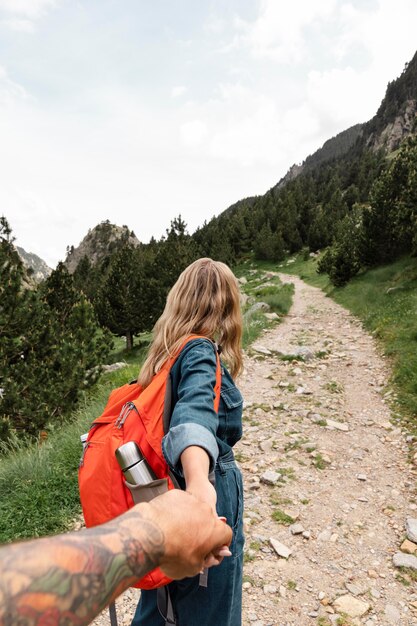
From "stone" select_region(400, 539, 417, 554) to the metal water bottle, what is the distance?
11.3 ft

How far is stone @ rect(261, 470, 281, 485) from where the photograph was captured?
4570mm

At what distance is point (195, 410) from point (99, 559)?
2.28 feet

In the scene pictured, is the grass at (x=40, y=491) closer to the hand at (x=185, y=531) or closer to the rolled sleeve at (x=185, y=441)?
the rolled sleeve at (x=185, y=441)

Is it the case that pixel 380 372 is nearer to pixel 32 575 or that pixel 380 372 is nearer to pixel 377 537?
pixel 377 537

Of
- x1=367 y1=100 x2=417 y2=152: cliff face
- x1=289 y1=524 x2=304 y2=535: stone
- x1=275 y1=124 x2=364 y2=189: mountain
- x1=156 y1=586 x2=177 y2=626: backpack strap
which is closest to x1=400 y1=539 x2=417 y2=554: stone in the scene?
x1=289 y1=524 x2=304 y2=535: stone

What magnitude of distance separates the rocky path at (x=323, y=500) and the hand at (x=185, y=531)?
280 centimetres

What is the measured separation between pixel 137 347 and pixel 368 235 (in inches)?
691

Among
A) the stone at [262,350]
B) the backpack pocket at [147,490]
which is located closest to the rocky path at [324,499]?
the stone at [262,350]

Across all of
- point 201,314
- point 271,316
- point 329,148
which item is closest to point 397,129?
point 329,148

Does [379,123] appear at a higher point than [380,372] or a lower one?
higher

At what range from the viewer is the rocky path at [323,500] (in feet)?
10.0

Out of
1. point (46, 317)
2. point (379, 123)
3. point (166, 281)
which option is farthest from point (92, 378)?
point (379, 123)

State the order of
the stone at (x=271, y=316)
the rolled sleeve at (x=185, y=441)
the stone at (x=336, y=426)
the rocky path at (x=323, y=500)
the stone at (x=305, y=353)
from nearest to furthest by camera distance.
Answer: the rolled sleeve at (x=185, y=441) < the rocky path at (x=323, y=500) < the stone at (x=336, y=426) < the stone at (x=305, y=353) < the stone at (x=271, y=316)

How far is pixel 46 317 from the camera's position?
923cm
